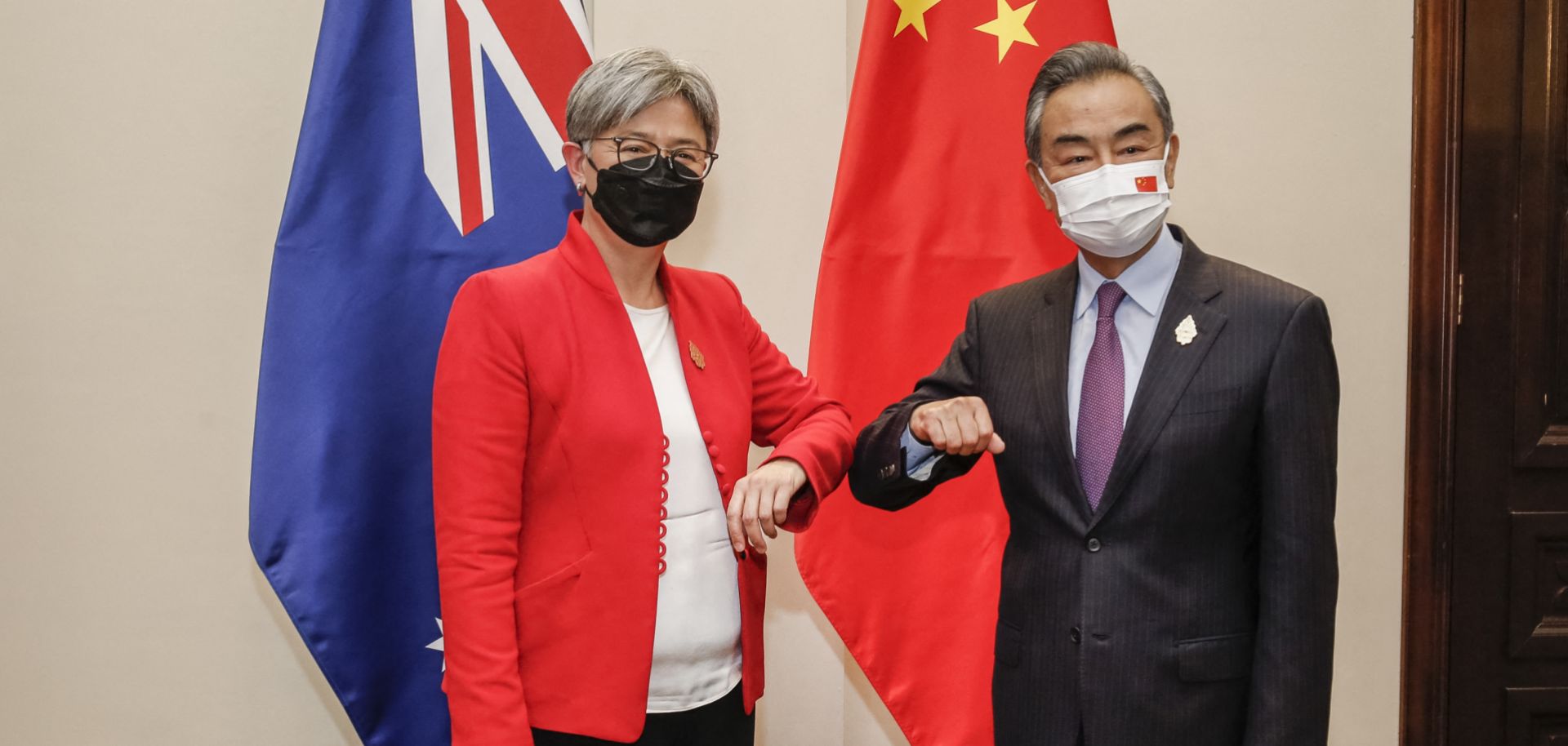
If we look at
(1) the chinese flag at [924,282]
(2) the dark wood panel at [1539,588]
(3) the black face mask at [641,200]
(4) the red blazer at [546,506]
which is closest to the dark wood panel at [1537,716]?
(2) the dark wood panel at [1539,588]

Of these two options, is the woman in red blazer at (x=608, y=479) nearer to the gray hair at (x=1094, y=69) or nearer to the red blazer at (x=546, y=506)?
the red blazer at (x=546, y=506)

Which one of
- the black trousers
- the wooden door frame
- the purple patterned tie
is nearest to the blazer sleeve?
the black trousers

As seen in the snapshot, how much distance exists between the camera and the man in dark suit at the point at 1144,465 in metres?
1.25

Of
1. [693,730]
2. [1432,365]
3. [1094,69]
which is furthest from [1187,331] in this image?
[1432,365]

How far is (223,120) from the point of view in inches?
90.7

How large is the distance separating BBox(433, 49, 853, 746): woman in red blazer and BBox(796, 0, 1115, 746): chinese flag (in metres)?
0.75

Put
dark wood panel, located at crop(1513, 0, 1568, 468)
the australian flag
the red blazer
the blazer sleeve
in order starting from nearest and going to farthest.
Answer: the red blazer, the blazer sleeve, the australian flag, dark wood panel, located at crop(1513, 0, 1568, 468)

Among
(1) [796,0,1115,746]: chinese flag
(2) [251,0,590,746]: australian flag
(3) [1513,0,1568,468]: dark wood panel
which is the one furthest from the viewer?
(3) [1513,0,1568,468]: dark wood panel

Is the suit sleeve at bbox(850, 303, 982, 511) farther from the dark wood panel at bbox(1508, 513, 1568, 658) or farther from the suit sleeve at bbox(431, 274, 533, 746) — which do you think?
the dark wood panel at bbox(1508, 513, 1568, 658)

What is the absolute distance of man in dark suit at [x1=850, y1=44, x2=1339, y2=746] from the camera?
1255mm

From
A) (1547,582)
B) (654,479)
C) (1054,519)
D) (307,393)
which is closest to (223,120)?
(307,393)

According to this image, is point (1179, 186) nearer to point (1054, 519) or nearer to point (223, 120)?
point (1054, 519)

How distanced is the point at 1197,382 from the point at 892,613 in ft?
3.72

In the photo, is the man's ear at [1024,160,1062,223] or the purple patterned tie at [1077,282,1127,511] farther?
the man's ear at [1024,160,1062,223]
